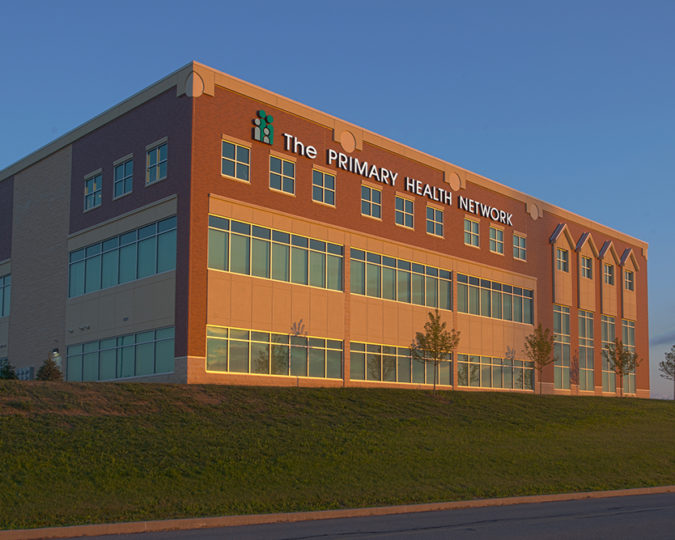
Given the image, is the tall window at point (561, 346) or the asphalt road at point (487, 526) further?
the tall window at point (561, 346)

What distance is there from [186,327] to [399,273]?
48.5ft

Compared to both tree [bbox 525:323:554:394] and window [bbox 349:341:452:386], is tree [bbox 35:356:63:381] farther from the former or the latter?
tree [bbox 525:323:554:394]

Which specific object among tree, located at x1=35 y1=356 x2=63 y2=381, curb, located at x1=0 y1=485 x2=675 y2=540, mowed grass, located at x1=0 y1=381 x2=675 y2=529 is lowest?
curb, located at x1=0 y1=485 x2=675 y2=540

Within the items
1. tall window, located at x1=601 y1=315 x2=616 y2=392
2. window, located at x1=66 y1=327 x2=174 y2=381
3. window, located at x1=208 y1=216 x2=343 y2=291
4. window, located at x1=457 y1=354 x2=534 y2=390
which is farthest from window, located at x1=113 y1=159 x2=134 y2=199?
tall window, located at x1=601 y1=315 x2=616 y2=392

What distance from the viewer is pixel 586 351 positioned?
6272 cm

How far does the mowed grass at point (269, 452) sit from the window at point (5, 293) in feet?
67.3

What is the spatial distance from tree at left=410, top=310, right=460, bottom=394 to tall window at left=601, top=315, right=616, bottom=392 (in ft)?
72.4

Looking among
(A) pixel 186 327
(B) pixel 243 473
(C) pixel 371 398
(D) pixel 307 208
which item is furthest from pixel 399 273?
(B) pixel 243 473

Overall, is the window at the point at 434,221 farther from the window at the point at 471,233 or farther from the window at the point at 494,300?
the window at the point at 494,300

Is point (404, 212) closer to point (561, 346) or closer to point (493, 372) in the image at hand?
point (493, 372)

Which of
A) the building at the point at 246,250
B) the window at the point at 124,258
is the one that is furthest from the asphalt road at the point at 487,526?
the window at the point at 124,258

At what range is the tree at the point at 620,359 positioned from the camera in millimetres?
64000

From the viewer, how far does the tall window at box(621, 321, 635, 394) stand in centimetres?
6712

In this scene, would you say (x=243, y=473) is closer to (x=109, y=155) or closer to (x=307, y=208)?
(x=307, y=208)
